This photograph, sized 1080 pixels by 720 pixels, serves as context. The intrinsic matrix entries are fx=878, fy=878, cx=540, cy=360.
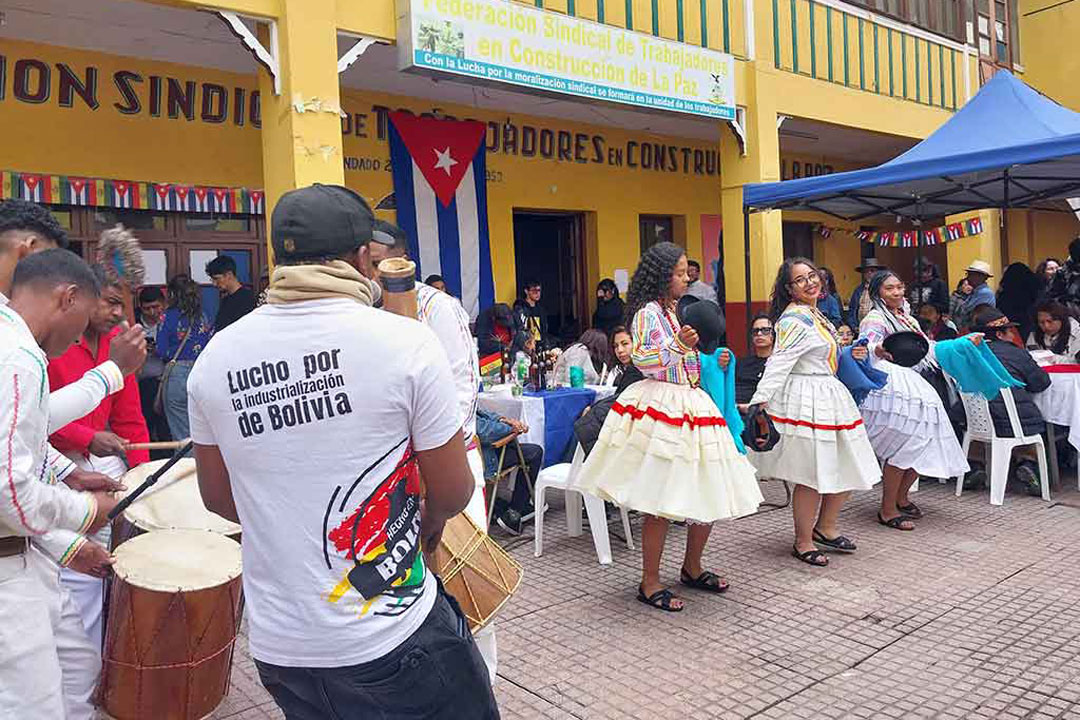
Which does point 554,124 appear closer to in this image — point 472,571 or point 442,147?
point 442,147

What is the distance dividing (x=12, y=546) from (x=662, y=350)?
2.89 metres

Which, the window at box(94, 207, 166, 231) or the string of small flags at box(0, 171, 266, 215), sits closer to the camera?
the string of small flags at box(0, 171, 266, 215)

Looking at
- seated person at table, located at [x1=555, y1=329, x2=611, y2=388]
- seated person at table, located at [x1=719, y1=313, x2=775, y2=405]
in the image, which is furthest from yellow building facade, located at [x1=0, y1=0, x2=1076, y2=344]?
seated person at table, located at [x1=719, y1=313, x2=775, y2=405]

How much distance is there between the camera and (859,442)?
497 centimetres

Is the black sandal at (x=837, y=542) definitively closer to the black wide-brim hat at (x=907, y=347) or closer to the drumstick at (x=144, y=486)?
the black wide-brim hat at (x=907, y=347)

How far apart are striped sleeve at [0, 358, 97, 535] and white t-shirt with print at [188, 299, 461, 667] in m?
0.53

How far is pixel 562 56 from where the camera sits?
26.7ft

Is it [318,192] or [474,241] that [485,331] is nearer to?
[474,241]

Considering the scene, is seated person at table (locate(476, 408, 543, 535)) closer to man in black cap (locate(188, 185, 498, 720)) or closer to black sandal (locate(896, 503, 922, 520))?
black sandal (locate(896, 503, 922, 520))

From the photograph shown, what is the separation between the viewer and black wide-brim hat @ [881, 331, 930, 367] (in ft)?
18.2

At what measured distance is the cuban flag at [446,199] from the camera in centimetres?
991

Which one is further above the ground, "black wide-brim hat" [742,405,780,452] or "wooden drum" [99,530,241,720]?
"black wide-brim hat" [742,405,780,452]

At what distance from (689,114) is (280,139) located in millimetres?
4782

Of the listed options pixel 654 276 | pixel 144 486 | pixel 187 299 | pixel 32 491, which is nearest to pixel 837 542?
pixel 654 276
